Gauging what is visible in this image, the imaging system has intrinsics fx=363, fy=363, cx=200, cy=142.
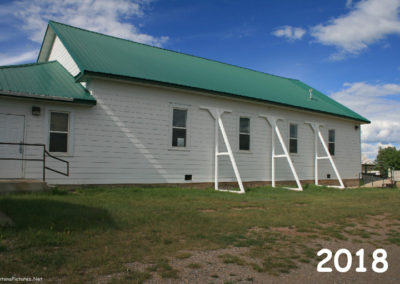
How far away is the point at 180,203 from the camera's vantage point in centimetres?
1017

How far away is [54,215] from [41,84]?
255 inches

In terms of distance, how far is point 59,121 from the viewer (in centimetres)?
1209

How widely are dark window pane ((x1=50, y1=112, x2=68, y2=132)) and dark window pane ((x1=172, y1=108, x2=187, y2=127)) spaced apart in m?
4.26

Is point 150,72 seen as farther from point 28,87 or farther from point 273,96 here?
point 273,96

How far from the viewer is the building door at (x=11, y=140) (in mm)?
11195

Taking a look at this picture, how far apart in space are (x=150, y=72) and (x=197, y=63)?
5.18 m

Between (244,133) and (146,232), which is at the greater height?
(244,133)

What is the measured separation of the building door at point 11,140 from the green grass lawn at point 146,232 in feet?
6.59

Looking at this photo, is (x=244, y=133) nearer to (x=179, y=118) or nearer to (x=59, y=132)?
(x=179, y=118)

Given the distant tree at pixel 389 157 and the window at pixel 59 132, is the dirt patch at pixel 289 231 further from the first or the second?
the distant tree at pixel 389 157

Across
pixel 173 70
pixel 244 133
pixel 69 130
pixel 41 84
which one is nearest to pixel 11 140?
pixel 69 130

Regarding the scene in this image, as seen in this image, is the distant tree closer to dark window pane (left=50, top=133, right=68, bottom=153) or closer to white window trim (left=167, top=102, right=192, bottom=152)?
white window trim (left=167, top=102, right=192, bottom=152)

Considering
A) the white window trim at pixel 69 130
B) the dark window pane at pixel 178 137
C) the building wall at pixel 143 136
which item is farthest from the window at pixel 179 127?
the white window trim at pixel 69 130

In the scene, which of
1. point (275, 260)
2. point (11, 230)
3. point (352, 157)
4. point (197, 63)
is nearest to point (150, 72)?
point (197, 63)
